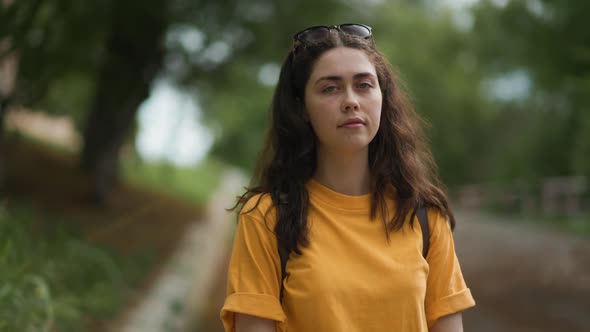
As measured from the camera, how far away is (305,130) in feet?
7.64

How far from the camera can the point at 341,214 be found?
2.17m

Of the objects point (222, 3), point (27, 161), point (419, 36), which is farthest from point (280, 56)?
point (419, 36)

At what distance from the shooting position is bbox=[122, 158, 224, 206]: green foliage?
14.2 m

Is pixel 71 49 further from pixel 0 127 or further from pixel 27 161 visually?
pixel 27 161

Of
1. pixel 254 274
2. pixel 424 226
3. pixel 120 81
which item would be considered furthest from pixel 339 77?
pixel 120 81

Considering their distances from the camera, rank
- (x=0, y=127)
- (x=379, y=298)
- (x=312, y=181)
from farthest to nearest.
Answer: (x=0, y=127), (x=312, y=181), (x=379, y=298)

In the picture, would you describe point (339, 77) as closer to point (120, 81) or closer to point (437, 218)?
point (437, 218)

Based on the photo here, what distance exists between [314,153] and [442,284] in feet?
1.99

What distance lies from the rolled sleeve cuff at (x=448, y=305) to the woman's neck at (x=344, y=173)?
43 centimetres

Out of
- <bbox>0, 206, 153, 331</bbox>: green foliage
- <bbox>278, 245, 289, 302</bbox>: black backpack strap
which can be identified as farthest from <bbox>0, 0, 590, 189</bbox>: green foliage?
<bbox>0, 206, 153, 331</bbox>: green foliage

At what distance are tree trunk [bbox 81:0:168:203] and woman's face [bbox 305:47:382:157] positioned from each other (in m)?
5.97

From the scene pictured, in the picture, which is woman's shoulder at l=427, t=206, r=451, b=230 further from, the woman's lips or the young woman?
the woman's lips

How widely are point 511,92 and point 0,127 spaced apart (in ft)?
69.0

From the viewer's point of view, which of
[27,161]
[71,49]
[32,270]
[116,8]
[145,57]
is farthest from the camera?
[27,161]
